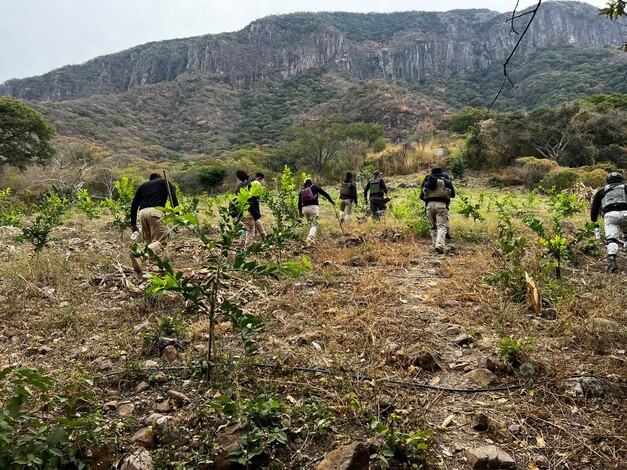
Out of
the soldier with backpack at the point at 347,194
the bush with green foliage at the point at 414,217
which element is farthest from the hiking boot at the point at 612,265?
the soldier with backpack at the point at 347,194

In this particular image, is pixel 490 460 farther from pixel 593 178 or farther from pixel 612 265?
pixel 593 178

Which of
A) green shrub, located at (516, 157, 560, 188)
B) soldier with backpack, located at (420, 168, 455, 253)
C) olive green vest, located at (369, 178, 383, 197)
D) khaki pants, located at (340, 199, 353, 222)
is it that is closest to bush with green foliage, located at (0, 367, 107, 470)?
soldier with backpack, located at (420, 168, 455, 253)

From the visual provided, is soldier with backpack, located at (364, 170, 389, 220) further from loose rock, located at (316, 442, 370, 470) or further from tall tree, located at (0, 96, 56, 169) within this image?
tall tree, located at (0, 96, 56, 169)

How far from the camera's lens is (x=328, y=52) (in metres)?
98.8

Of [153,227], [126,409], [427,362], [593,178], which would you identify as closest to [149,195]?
[153,227]

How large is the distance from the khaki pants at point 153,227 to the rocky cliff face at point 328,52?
3736 inches

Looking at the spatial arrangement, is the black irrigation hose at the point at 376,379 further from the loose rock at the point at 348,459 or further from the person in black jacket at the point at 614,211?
the person in black jacket at the point at 614,211

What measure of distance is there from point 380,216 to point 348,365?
6.39m

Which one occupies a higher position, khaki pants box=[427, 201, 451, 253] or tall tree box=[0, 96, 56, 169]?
tall tree box=[0, 96, 56, 169]

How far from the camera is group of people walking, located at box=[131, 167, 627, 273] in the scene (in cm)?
502

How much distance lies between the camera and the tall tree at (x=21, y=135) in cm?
1983

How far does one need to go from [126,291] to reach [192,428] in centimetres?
272


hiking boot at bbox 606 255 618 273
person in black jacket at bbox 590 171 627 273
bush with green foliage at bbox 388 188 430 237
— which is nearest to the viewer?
hiking boot at bbox 606 255 618 273

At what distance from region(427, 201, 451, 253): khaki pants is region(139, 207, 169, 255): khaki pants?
4160mm
